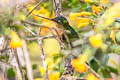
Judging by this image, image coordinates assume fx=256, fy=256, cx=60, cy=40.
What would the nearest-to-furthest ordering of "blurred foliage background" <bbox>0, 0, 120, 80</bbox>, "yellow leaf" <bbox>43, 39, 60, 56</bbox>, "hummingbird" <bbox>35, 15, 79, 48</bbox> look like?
"blurred foliage background" <bbox>0, 0, 120, 80</bbox>, "hummingbird" <bbox>35, 15, 79, 48</bbox>, "yellow leaf" <bbox>43, 39, 60, 56</bbox>

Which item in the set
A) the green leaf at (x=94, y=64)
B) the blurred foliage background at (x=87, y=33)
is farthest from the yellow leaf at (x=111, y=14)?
the green leaf at (x=94, y=64)

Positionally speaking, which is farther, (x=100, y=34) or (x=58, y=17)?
(x=58, y=17)

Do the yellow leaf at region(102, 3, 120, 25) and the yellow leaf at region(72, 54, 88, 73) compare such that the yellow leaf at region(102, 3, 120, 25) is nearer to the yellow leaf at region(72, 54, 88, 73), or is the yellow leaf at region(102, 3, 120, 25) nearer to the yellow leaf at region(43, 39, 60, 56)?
the yellow leaf at region(72, 54, 88, 73)

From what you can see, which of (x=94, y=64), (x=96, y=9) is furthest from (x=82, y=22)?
(x=94, y=64)

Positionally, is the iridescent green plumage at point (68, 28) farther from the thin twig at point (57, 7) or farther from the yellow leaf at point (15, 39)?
the yellow leaf at point (15, 39)

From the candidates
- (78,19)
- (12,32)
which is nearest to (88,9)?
(78,19)

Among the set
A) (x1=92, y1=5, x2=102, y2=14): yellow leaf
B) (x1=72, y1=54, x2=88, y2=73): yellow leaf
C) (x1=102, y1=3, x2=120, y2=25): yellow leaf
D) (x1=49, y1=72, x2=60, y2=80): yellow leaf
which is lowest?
(x1=49, y1=72, x2=60, y2=80): yellow leaf

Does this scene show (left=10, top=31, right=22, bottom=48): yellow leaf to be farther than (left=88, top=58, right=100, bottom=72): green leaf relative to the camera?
No

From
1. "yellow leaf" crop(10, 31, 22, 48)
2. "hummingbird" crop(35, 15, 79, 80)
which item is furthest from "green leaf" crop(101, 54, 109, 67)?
"yellow leaf" crop(10, 31, 22, 48)

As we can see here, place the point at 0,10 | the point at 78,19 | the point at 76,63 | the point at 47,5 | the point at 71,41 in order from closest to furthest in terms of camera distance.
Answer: the point at 0,10
the point at 76,63
the point at 71,41
the point at 78,19
the point at 47,5

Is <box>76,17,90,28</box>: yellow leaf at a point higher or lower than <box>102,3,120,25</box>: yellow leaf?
lower

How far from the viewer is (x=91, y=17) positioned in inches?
44.9

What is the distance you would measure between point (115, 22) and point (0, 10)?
1.44 ft

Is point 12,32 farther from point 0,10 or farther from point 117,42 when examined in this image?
point 117,42
